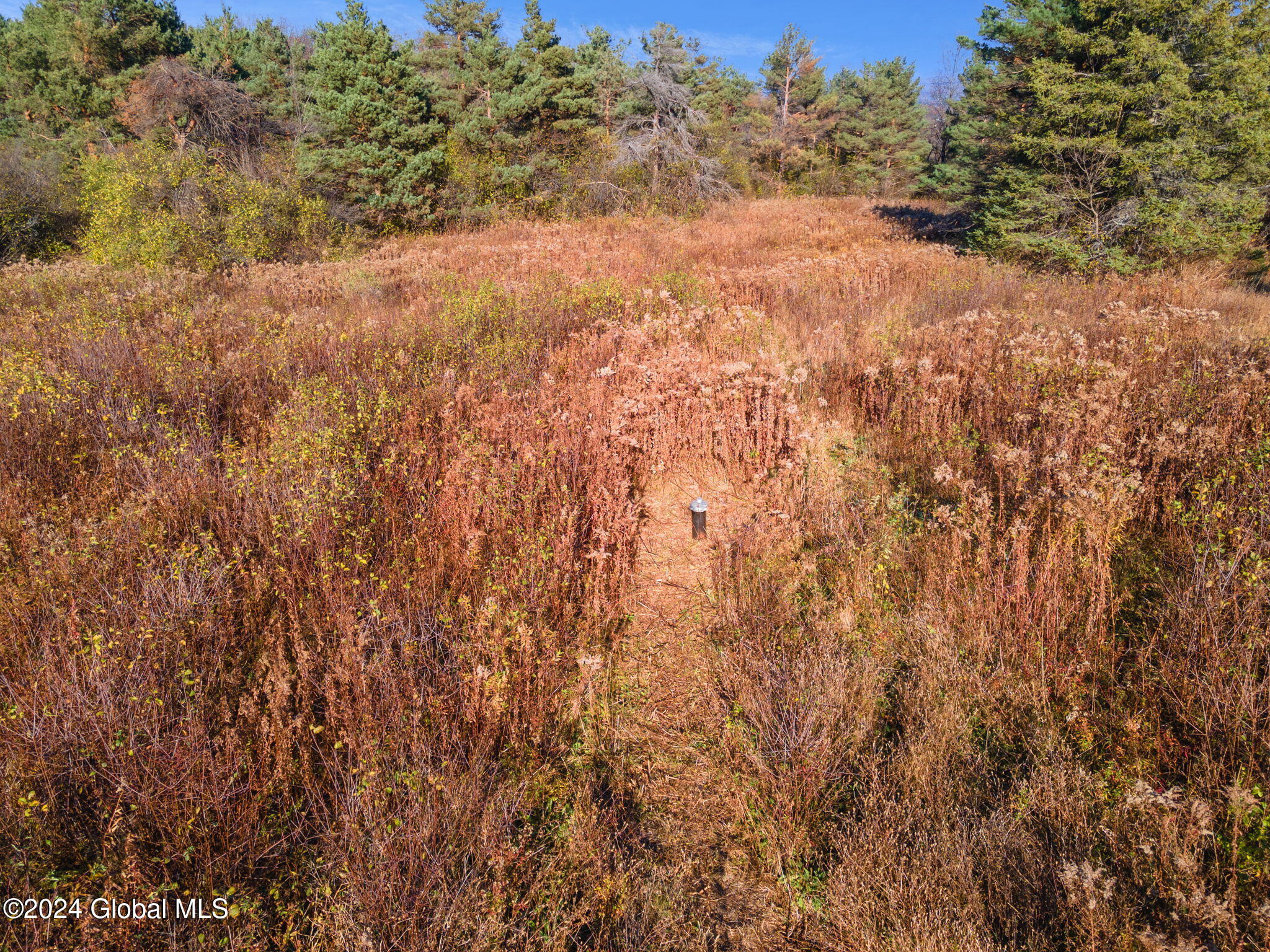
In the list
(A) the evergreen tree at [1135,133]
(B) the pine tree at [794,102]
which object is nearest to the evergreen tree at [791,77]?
(B) the pine tree at [794,102]

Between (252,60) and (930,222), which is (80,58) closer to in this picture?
(252,60)

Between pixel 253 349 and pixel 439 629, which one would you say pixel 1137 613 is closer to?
pixel 439 629

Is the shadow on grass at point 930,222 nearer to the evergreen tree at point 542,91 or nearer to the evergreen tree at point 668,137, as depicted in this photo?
the evergreen tree at point 668,137

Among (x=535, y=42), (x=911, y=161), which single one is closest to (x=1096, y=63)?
(x=535, y=42)

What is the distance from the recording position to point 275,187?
14.9m

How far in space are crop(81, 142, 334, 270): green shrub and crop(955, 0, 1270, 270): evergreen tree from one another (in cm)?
1569

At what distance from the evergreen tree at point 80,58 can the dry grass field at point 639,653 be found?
80.0ft

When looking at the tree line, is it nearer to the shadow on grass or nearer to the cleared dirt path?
the shadow on grass

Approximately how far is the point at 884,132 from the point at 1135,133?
3012 cm

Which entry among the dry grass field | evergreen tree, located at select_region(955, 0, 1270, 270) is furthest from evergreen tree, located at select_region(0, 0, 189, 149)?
evergreen tree, located at select_region(955, 0, 1270, 270)

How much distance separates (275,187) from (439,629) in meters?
16.7

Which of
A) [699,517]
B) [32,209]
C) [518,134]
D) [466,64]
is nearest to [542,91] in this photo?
[518,134]

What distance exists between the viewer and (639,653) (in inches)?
128

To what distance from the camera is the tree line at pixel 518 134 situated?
10.5m
